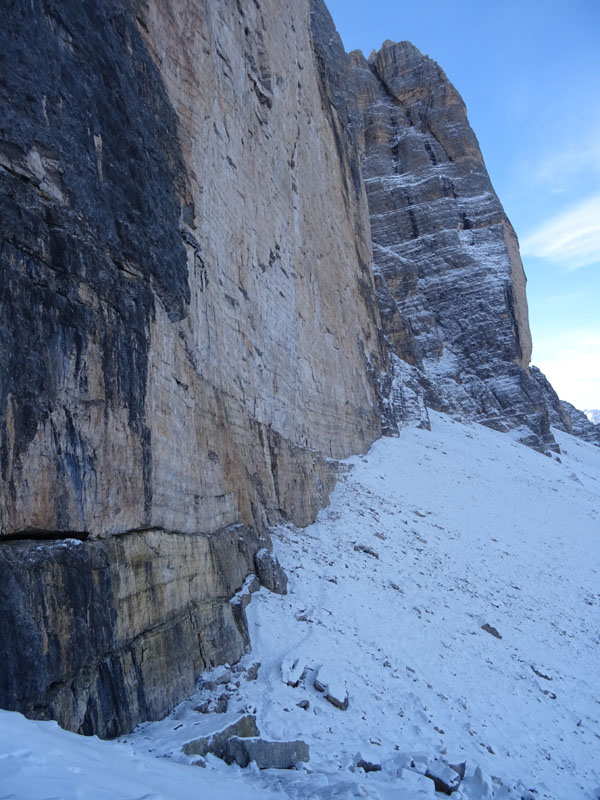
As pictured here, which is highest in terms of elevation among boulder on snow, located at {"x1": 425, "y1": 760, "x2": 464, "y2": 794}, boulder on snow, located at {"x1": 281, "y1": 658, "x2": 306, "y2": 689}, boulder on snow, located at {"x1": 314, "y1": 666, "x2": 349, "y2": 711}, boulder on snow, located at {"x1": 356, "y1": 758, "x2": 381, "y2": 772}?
boulder on snow, located at {"x1": 281, "y1": 658, "x2": 306, "y2": 689}

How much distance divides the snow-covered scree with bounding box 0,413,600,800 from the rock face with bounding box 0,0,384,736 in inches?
33.2

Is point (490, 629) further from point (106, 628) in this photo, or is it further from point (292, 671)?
point (106, 628)

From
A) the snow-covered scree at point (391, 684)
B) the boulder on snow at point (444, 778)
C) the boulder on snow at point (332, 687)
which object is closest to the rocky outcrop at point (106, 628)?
the snow-covered scree at point (391, 684)

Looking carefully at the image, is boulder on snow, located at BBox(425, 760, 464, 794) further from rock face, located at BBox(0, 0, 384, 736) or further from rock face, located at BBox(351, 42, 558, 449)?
rock face, located at BBox(351, 42, 558, 449)

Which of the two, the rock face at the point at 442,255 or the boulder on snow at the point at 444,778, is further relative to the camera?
the rock face at the point at 442,255

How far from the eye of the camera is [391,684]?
873 cm

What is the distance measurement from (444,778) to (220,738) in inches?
101

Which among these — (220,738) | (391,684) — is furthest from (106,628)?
(391,684)

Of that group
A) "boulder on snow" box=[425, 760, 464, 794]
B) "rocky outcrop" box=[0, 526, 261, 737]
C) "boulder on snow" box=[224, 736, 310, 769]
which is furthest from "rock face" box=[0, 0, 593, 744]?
"boulder on snow" box=[425, 760, 464, 794]

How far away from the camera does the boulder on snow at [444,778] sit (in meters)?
6.45

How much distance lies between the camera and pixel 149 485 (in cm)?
697

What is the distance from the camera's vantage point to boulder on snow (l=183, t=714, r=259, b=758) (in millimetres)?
5480

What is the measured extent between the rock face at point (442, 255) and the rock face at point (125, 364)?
94.4ft

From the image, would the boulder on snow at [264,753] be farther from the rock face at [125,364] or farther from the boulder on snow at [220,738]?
the rock face at [125,364]
